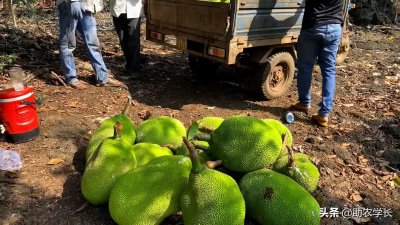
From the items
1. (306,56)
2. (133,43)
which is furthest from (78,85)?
(306,56)

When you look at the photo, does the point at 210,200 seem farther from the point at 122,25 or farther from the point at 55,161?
the point at 122,25

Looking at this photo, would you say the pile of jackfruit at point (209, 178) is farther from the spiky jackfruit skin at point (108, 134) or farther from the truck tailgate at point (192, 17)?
the truck tailgate at point (192, 17)

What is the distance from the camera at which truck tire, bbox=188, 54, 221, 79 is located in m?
6.82

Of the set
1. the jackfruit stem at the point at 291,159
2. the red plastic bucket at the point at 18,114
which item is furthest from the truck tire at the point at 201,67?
the jackfruit stem at the point at 291,159

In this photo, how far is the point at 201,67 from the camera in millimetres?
6879

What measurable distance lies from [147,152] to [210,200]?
2.97ft

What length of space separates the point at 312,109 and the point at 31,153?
380 cm

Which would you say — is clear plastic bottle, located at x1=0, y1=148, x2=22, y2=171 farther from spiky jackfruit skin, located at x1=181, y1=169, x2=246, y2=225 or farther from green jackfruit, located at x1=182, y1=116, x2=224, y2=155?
spiky jackfruit skin, located at x1=181, y1=169, x2=246, y2=225

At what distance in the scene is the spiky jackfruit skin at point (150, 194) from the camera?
104 inches

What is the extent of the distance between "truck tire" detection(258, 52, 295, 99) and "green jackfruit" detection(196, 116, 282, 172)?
113 inches

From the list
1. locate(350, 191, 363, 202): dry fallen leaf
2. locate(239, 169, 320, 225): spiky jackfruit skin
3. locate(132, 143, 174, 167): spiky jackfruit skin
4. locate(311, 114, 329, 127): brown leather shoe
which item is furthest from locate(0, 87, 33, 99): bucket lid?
locate(311, 114, 329, 127): brown leather shoe

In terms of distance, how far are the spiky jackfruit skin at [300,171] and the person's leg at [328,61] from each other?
6.86 ft

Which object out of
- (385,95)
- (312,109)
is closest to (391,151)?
(312,109)

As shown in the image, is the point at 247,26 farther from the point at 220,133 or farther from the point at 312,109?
the point at 220,133
